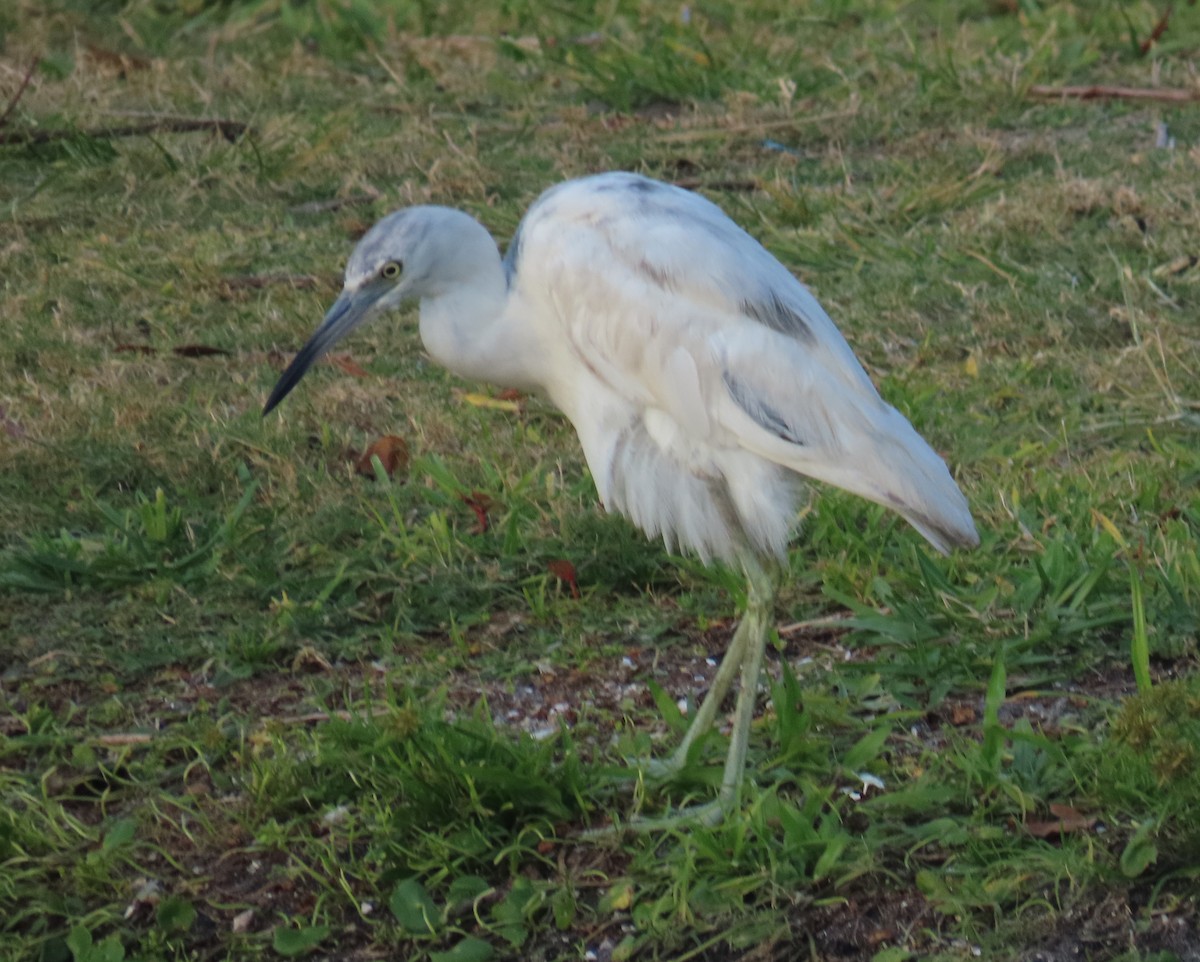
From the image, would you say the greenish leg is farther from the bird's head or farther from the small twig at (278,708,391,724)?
the bird's head

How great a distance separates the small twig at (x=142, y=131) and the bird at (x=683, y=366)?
351cm

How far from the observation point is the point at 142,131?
6.88 meters

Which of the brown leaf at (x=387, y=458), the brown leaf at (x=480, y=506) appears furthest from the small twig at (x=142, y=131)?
the brown leaf at (x=480, y=506)

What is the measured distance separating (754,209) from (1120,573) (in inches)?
111

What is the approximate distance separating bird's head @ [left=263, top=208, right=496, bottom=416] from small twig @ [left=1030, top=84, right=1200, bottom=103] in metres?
4.27

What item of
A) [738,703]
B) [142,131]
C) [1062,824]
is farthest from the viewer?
[142,131]

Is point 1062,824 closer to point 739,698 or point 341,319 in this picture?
point 739,698

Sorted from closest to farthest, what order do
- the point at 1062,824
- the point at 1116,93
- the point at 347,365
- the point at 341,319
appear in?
the point at 1062,824 < the point at 341,319 < the point at 347,365 < the point at 1116,93

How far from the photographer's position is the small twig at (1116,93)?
7098 mm

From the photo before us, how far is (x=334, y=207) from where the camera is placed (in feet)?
21.3

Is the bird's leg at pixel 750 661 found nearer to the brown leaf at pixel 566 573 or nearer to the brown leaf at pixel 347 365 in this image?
the brown leaf at pixel 566 573

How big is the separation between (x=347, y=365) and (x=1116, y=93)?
3647 mm

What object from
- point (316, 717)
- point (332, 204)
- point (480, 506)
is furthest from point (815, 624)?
point (332, 204)

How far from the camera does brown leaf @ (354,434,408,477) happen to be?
15.0 feet
